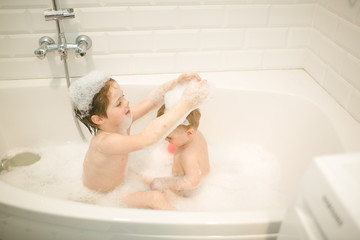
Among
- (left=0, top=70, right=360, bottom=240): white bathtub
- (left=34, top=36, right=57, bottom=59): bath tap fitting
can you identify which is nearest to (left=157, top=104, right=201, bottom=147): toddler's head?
(left=0, top=70, right=360, bottom=240): white bathtub

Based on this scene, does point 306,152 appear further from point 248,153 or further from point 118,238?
point 118,238

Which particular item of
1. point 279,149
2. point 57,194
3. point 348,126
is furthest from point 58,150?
point 348,126

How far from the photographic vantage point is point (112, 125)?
45.3 inches

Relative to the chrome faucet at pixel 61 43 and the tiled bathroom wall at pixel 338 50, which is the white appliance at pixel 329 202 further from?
the chrome faucet at pixel 61 43

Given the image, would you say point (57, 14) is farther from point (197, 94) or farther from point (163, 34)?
point (197, 94)

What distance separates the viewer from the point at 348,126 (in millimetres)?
1185

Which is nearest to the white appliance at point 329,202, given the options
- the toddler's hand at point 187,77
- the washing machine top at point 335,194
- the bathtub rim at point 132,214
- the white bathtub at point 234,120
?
the washing machine top at point 335,194

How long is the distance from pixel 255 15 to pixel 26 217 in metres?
1.25

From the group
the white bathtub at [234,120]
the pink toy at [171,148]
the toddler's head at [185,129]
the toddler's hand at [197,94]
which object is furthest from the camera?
the pink toy at [171,148]

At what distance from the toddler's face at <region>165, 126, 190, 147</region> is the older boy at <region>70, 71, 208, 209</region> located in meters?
0.14

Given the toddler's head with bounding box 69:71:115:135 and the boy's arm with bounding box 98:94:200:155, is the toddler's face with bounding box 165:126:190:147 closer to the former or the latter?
the boy's arm with bounding box 98:94:200:155

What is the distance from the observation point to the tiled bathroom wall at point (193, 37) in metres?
1.29

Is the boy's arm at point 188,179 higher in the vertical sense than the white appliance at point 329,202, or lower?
lower

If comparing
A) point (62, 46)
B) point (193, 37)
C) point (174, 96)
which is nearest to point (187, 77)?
point (174, 96)
